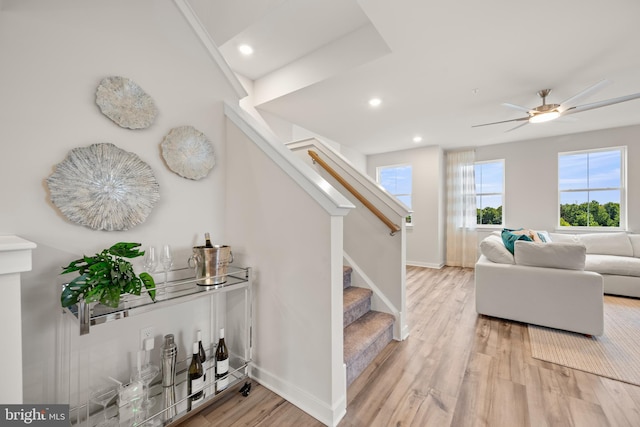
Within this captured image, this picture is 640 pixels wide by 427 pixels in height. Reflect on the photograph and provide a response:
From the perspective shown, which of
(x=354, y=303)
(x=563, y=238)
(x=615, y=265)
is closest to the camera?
(x=354, y=303)

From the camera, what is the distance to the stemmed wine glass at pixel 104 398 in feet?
4.08

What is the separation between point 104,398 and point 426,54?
3.41 meters

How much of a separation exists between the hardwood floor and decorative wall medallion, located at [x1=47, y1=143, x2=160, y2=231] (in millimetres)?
1176

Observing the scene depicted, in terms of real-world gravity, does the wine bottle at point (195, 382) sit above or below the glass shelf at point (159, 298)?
below

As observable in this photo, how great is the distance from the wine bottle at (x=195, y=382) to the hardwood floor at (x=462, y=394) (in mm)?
102

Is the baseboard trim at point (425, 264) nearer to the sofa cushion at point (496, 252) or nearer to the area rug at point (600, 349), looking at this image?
the sofa cushion at point (496, 252)

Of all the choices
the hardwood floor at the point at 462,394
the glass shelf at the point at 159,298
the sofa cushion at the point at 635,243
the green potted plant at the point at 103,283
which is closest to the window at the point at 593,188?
the sofa cushion at the point at 635,243

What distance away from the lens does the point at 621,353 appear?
210cm

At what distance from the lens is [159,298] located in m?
1.30

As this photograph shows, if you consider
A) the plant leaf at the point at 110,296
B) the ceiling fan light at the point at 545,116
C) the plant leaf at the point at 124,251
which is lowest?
the plant leaf at the point at 110,296

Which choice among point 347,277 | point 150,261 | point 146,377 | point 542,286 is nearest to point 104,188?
point 150,261

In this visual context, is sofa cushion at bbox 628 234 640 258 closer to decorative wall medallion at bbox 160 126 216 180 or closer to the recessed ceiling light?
decorative wall medallion at bbox 160 126 216 180

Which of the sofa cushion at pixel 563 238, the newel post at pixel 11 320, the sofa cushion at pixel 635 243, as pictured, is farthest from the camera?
the sofa cushion at pixel 563 238

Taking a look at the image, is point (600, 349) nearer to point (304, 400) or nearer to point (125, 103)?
point (304, 400)
